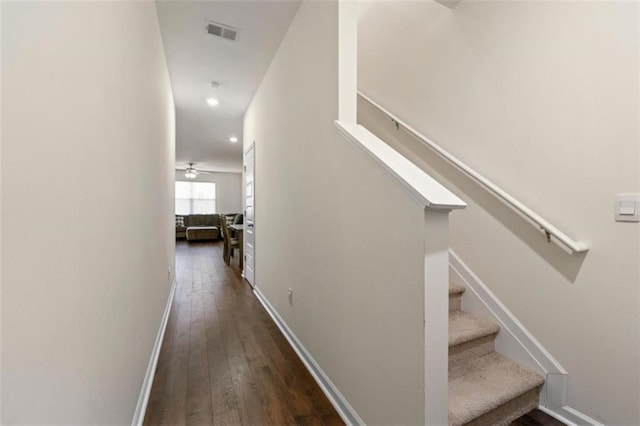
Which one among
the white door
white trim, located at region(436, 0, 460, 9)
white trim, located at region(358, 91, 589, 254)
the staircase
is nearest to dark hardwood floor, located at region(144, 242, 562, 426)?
the staircase

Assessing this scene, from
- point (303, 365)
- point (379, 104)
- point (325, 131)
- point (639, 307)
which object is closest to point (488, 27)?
point (379, 104)

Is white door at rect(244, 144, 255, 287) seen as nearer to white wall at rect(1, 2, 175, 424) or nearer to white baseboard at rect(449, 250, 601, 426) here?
white wall at rect(1, 2, 175, 424)

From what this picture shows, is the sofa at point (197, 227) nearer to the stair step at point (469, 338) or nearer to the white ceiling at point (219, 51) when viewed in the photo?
the white ceiling at point (219, 51)

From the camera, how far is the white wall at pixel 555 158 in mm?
1297

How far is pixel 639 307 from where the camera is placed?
125 centimetres

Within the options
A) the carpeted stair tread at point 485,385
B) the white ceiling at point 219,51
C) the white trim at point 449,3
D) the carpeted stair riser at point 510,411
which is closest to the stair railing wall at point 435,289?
the carpeted stair tread at point 485,385

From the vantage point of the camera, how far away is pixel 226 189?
11.5 m

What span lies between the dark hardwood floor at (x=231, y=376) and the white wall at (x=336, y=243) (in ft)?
0.66

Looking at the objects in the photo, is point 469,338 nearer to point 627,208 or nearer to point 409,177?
point 627,208

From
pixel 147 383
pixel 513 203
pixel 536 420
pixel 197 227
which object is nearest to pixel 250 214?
pixel 147 383

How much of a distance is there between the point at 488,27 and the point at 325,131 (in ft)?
4.35

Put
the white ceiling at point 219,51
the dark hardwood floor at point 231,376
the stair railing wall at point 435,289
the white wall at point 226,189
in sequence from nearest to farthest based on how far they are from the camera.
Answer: the stair railing wall at point 435,289 < the dark hardwood floor at point 231,376 < the white ceiling at point 219,51 < the white wall at point 226,189

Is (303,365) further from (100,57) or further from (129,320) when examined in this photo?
(100,57)

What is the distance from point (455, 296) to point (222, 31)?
2.96 meters
